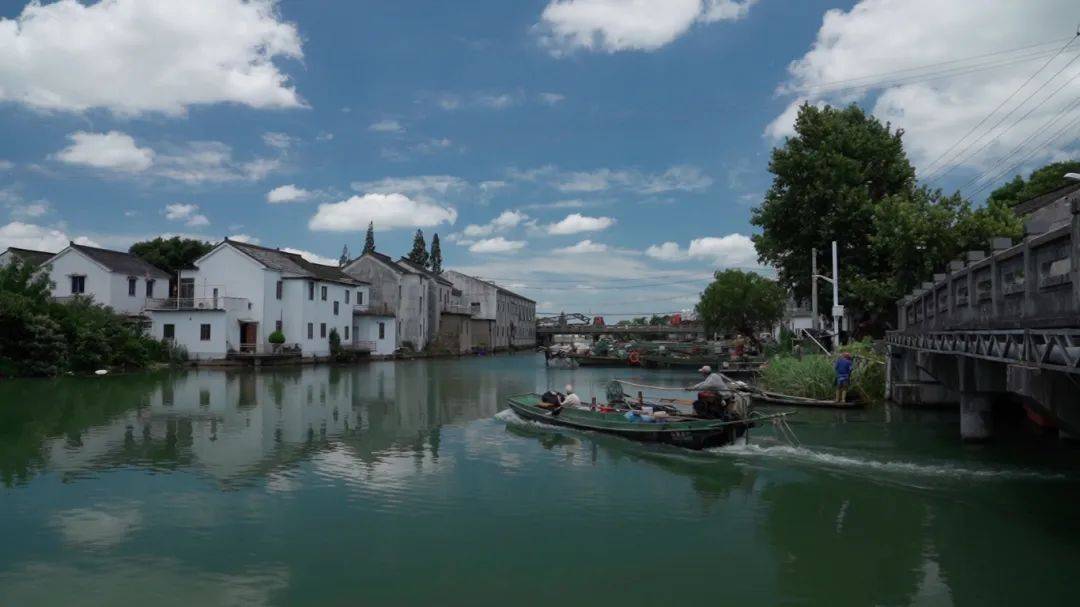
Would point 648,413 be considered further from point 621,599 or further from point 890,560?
point 621,599

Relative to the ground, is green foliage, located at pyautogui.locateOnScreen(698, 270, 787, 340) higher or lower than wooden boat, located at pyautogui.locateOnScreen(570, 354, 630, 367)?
higher

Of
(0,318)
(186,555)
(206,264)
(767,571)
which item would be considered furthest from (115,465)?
(206,264)

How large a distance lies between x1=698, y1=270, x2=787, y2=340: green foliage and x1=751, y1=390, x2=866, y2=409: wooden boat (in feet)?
104

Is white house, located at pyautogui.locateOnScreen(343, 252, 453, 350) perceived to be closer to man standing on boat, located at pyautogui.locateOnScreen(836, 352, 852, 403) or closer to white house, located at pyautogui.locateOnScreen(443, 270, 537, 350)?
white house, located at pyautogui.locateOnScreen(443, 270, 537, 350)

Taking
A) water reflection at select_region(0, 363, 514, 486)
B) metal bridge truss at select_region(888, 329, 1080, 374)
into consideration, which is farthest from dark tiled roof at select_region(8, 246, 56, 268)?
metal bridge truss at select_region(888, 329, 1080, 374)

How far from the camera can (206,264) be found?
4578 cm

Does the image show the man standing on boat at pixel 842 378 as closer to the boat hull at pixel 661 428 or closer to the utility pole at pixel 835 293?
the utility pole at pixel 835 293

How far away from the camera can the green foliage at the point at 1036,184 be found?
3850 cm

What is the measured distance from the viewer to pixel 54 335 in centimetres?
3375

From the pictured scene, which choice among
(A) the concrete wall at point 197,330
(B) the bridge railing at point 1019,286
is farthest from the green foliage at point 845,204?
(A) the concrete wall at point 197,330

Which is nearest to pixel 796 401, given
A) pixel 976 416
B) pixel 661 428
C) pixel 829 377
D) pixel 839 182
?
pixel 829 377

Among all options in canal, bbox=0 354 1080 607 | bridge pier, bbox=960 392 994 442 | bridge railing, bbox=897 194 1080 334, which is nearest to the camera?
canal, bbox=0 354 1080 607

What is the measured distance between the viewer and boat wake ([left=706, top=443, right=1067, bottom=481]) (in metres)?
13.2

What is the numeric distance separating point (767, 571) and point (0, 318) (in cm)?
3614
